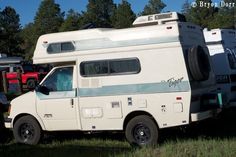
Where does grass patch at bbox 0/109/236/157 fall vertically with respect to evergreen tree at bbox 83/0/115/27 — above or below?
below

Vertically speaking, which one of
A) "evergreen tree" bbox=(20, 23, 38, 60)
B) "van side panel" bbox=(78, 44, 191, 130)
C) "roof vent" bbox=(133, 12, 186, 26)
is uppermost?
"evergreen tree" bbox=(20, 23, 38, 60)

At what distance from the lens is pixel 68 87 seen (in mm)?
11930

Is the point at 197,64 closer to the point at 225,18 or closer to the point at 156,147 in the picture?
the point at 156,147

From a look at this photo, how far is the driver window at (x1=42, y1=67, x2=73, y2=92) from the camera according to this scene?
11977mm

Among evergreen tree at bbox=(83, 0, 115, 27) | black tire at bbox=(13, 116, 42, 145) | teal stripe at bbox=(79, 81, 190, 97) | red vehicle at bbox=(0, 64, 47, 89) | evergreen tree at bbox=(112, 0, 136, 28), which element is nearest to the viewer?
teal stripe at bbox=(79, 81, 190, 97)

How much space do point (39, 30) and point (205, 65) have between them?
66184 mm

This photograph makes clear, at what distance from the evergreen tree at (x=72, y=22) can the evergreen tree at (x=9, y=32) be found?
752cm

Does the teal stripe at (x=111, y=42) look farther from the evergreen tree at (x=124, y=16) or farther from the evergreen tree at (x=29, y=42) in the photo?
the evergreen tree at (x=29, y=42)

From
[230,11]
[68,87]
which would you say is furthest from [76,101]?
[230,11]

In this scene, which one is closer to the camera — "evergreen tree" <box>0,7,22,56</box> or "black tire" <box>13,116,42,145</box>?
"black tire" <box>13,116,42,145</box>

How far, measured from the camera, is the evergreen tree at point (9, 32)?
71.2 metres

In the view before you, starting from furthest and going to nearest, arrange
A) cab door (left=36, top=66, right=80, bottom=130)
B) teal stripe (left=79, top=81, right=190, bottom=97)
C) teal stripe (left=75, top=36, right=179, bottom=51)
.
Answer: cab door (left=36, top=66, right=80, bottom=130), teal stripe (left=75, top=36, right=179, bottom=51), teal stripe (left=79, top=81, right=190, bottom=97)

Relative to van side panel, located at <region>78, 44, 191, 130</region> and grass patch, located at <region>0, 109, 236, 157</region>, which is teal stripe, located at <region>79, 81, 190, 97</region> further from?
grass patch, located at <region>0, 109, 236, 157</region>

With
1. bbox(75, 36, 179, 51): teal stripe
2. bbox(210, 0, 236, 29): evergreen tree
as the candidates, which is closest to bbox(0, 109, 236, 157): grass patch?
bbox(75, 36, 179, 51): teal stripe
